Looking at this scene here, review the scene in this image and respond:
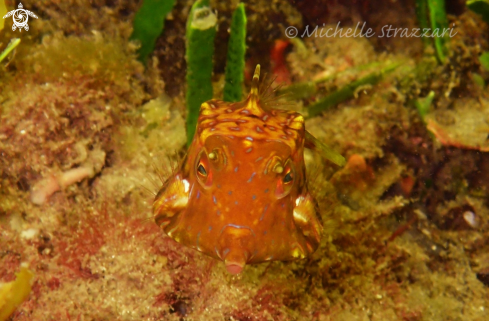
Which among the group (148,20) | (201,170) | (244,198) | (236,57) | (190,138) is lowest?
(190,138)

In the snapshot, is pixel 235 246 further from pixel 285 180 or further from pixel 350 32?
pixel 350 32

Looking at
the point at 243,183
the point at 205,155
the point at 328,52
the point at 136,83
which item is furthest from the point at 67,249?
the point at 328,52

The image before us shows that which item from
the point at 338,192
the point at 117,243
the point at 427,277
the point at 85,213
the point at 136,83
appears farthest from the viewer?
the point at 136,83

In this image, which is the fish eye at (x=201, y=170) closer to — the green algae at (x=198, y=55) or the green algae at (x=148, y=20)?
the green algae at (x=198, y=55)

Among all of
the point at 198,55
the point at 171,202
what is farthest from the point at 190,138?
the point at 171,202

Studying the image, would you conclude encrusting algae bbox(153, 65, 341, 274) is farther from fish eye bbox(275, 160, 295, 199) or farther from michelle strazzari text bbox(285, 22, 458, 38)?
michelle strazzari text bbox(285, 22, 458, 38)

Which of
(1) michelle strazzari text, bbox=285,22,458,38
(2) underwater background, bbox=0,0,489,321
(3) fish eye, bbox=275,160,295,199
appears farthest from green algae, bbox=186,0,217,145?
(3) fish eye, bbox=275,160,295,199

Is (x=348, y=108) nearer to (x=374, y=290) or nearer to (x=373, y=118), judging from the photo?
(x=373, y=118)
